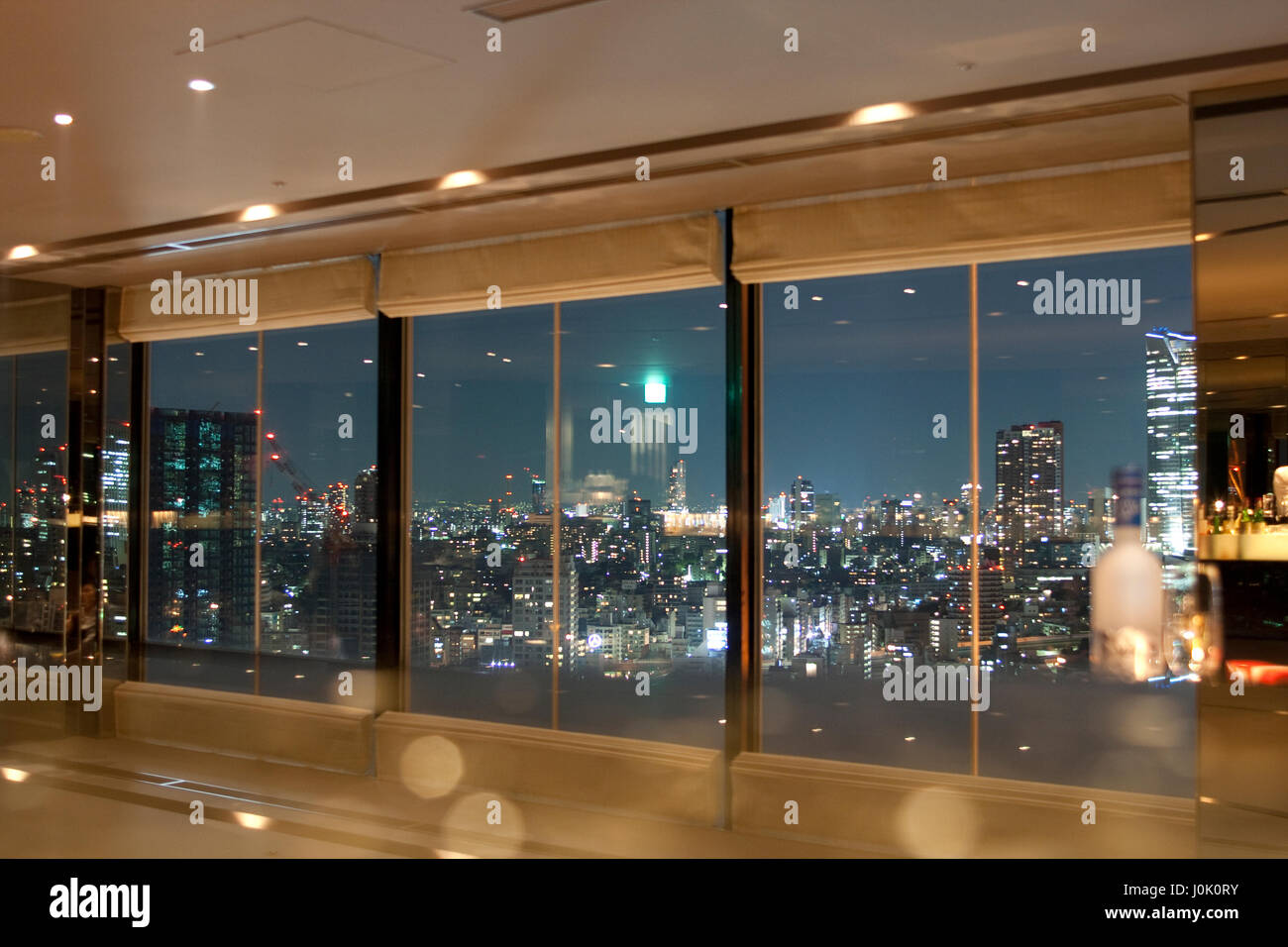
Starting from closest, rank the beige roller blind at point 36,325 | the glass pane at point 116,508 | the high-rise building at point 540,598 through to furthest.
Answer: the high-rise building at point 540,598 → the beige roller blind at point 36,325 → the glass pane at point 116,508

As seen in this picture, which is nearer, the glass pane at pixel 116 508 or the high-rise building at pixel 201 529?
the high-rise building at pixel 201 529

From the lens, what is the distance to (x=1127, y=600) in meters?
5.43

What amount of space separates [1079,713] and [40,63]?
5306 mm

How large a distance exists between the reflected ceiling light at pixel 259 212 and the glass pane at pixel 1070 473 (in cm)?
379

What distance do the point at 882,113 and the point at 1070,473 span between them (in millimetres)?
2073

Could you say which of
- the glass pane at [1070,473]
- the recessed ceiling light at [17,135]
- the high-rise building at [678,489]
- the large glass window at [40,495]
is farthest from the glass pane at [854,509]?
the large glass window at [40,495]

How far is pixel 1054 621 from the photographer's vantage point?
5.61 m

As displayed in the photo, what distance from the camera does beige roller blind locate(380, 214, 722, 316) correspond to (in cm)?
604

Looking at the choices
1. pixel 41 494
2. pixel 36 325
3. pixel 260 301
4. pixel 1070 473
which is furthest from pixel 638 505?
pixel 36 325

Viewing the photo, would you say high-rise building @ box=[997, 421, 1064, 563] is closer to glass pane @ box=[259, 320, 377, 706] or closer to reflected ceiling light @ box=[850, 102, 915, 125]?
reflected ceiling light @ box=[850, 102, 915, 125]

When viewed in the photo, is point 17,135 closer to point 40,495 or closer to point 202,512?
point 40,495

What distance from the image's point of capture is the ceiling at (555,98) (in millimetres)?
3633

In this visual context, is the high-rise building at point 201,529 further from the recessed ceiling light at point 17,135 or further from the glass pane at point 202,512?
the recessed ceiling light at point 17,135

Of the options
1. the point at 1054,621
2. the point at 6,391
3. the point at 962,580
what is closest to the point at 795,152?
the point at 962,580
